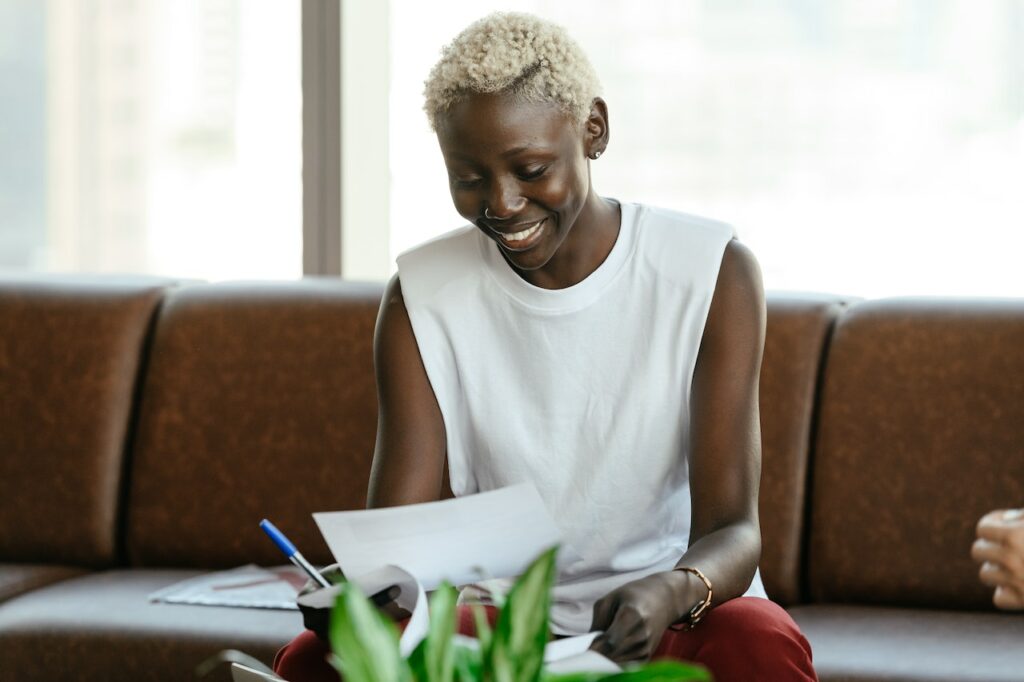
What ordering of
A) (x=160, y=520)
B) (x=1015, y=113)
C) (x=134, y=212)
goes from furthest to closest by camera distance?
(x=134, y=212) < (x=1015, y=113) < (x=160, y=520)

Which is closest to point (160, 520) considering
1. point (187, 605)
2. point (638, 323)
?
point (187, 605)

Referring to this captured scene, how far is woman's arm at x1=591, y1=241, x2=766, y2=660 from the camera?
1514 mm

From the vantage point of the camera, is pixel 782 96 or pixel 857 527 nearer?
pixel 857 527

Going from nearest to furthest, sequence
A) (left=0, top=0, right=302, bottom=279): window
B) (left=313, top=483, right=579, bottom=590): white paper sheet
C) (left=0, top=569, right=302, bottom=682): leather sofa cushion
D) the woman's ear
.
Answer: (left=313, top=483, right=579, bottom=590): white paper sheet → the woman's ear → (left=0, top=569, right=302, bottom=682): leather sofa cushion → (left=0, top=0, right=302, bottom=279): window

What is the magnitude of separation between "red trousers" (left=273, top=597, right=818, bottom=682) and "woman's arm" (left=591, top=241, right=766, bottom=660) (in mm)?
40

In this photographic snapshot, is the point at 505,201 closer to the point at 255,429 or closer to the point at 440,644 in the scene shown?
the point at 440,644

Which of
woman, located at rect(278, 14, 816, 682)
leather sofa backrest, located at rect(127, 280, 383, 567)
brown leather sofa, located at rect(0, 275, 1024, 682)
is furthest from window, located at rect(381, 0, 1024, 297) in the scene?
woman, located at rect(278, 14, 816, 682)

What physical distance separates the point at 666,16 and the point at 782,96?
1.03 feet

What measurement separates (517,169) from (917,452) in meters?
0.96

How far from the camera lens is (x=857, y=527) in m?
2.26

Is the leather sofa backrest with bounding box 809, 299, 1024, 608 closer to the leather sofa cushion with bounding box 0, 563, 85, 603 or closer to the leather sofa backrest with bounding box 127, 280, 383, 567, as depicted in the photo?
the leather sofa backrest with bounding box 127, 280, 383, 567

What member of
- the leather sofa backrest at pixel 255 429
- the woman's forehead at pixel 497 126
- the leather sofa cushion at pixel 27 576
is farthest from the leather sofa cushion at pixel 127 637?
the woman's forehead at pixel 497 126

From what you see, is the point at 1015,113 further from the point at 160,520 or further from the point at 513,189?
the point at 160,520

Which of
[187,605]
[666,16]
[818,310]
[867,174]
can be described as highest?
[666,16]
